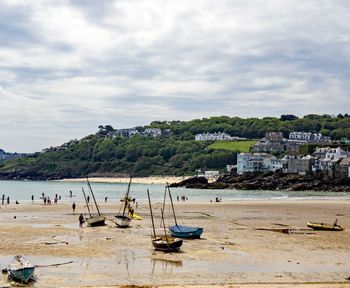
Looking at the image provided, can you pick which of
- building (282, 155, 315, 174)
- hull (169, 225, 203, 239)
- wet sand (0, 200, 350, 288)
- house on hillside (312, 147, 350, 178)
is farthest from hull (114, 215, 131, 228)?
building (282, 155, 315, 174)

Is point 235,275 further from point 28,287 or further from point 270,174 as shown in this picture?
point 270,174

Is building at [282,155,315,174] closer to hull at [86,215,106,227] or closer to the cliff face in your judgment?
the cliff face

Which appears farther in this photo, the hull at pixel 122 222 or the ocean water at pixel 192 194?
the ocean water at pixel 192 194

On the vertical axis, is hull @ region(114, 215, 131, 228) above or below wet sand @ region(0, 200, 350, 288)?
above

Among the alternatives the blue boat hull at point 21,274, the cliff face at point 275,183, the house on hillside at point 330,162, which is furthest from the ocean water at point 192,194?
the blue boat hull at point 21,274

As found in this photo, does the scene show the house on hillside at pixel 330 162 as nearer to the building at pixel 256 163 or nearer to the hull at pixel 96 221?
the building at pixel 256 163

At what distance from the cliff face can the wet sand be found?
8309 cm

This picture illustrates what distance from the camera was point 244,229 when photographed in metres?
42.3

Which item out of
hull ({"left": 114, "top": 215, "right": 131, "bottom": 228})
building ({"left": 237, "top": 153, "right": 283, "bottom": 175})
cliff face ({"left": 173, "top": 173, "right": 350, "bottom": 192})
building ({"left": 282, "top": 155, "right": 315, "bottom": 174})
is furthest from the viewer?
building ({"left": 237, "top": 153, "right": 283, "bottom": 175})

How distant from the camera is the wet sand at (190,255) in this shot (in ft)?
76.4

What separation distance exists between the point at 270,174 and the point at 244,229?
114 metres

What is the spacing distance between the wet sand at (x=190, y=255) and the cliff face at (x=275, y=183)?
8309 centimetres

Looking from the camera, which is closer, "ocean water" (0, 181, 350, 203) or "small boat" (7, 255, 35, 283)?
"small boat" (7, 255, 35, 283)

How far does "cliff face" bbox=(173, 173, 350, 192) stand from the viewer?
12875 centimetres
